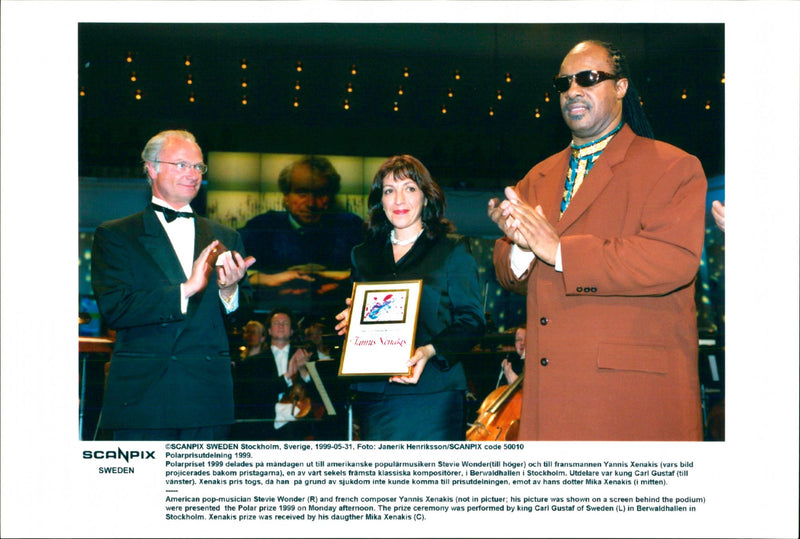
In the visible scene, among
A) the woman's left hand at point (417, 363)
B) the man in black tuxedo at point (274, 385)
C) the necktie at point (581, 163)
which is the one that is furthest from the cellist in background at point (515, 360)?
the man in black tuxedo at point (274, 385)

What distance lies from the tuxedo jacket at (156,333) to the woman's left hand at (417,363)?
3.14 ft

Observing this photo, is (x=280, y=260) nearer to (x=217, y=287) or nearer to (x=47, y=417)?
(x=217, y=287)

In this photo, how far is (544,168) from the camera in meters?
4.07

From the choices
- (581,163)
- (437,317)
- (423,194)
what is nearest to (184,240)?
(423,194)

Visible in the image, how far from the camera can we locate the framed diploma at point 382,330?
12.6 feet

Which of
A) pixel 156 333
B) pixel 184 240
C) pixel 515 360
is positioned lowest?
pixel 515 360

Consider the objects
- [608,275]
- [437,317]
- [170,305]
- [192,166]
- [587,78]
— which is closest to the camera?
[608,275]

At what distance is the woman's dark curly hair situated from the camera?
159 inches

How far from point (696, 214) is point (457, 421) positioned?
4.96 feet

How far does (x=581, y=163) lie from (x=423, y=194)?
2.62ft

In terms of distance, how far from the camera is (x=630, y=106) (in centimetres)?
390

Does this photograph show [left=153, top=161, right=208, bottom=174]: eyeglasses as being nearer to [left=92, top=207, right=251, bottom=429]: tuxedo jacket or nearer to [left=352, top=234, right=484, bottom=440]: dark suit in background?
[left=92, top=207, right=251, bottom=429]: tuxedo jacket

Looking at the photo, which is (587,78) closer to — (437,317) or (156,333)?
(437,317)

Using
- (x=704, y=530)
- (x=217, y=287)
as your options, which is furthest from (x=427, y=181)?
(x=704, y=530)
